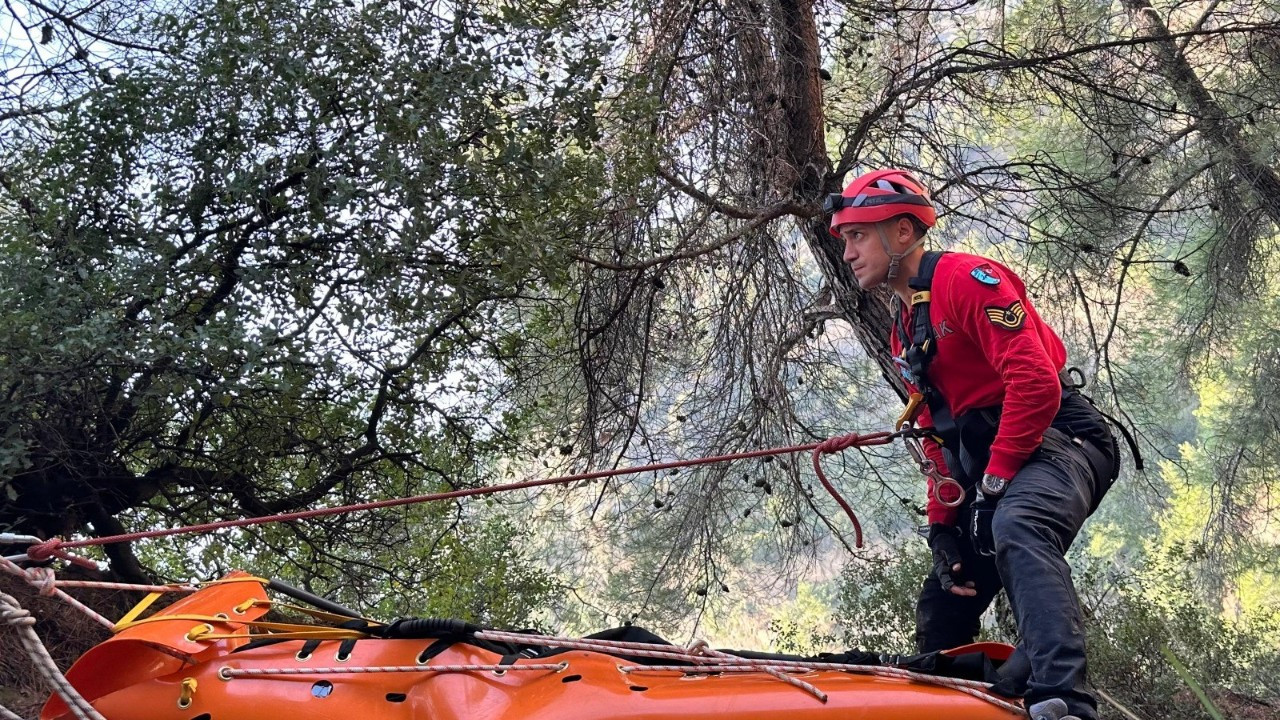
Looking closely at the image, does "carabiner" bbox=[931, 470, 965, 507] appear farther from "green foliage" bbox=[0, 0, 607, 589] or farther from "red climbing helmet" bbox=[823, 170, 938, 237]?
"green foliage" bbox=[0, 0, 607, 589]

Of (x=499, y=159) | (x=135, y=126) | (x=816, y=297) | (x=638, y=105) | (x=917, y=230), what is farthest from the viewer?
(x=816, y=297)

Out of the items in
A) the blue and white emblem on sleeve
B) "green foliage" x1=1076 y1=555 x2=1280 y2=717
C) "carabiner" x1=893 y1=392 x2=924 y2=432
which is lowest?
"green foliage" x1=1076 y1=555 x2=1280 y2=717

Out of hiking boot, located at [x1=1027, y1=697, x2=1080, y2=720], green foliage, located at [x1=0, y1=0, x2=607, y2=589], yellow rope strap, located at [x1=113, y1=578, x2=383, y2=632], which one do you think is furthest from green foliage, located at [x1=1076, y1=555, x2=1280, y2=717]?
yellow rope strap, located at [x1=113, y1=578, x2=383, y2=632]

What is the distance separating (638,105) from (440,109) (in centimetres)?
107

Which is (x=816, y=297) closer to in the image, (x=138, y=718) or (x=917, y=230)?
(x=917, y=230)

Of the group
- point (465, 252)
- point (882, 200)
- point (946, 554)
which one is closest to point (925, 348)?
point (882, 200)

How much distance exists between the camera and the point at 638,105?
513 centimetres

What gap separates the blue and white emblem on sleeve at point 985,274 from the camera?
325 cm

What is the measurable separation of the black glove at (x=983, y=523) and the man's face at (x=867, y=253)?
775 millimetres

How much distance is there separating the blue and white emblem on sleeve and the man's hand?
839mm

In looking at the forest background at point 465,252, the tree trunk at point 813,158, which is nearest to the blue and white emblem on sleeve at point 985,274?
the forest background at point 465,252

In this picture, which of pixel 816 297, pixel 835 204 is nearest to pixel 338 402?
pixel 835 204

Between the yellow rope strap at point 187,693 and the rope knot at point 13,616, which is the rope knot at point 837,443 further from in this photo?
the rope knot at point 13,616

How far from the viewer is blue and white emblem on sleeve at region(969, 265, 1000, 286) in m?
3.25
